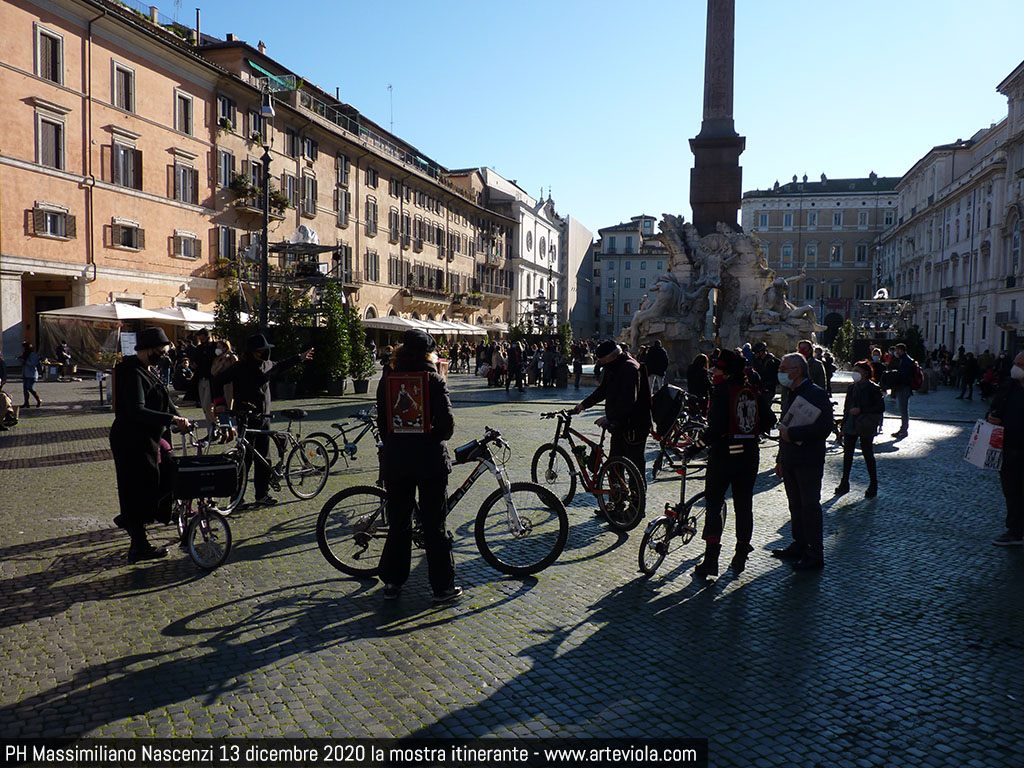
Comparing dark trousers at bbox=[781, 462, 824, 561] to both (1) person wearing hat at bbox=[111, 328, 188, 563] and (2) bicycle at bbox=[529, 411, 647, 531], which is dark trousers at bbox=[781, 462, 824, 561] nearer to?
(2) bicycle at bbox=[529, 411, 647, 531]

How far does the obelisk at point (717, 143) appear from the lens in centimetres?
2622

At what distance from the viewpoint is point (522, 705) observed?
3.97m

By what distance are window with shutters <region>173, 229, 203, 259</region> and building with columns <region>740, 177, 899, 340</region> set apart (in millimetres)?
66968

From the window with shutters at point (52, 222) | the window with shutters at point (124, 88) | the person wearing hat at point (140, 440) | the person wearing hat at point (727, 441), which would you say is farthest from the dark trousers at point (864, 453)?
the window with shutters at point (124, 88)

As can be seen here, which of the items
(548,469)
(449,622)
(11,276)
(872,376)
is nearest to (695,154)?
(872,376)

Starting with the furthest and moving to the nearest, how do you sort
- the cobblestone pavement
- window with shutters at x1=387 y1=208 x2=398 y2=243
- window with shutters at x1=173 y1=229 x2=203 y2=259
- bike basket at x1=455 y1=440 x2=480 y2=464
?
1. window with shutters at x1=387 y1=208 x2=398 y2=243
2. window with shutters at x1=173 y1=229 x2=203 y2=259
3. bike basket at x1=455 y1=440 x2=480 y2=464
4. the cobblestone pavement

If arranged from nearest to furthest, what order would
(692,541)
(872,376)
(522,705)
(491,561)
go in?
1. (522,705)
2. (491,561)
3. (692,541)
4. (872,376)

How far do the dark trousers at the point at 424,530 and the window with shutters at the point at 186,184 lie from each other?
104 ft

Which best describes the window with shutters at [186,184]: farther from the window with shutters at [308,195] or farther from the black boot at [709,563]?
the black boot at [709,563]

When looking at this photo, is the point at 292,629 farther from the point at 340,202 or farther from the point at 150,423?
the point at 340,202

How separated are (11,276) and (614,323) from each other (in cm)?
8262

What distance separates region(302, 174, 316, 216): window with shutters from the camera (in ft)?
136

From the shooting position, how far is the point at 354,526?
6.11 m

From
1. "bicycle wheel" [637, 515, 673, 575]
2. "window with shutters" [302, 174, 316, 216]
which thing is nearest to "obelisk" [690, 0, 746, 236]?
"bicycle wheel" [637, 515, 673, 575]
